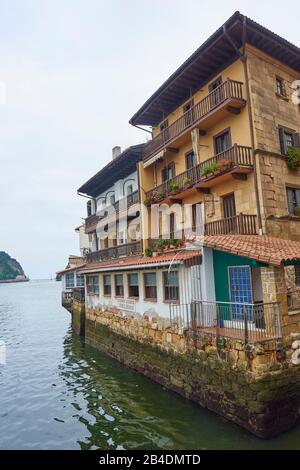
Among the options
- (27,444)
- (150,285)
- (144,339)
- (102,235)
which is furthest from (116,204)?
(27,444)

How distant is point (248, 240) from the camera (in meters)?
11.7

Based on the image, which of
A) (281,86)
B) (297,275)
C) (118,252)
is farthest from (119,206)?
(297,275)

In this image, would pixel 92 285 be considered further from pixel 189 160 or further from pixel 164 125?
pixel 164 125

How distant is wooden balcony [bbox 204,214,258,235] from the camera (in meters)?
13.3

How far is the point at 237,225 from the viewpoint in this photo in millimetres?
13609

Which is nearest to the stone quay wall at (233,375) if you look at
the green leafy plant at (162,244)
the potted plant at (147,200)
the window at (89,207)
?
the green leafy plant at (162,244)

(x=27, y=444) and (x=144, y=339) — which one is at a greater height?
(x=144, y=339)

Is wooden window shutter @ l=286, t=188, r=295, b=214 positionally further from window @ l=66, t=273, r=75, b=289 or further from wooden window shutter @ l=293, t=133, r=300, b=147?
window @ l=66, t=273, r=75, b=289

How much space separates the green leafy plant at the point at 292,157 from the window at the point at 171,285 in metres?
7.23

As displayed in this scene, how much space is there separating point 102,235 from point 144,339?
14809 millimetres

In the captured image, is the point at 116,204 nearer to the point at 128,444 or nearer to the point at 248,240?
the point at 248,240

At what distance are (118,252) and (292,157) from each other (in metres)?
13.2

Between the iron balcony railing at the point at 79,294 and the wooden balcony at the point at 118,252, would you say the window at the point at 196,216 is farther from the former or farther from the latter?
the iron balcony railing at the point at 79,294

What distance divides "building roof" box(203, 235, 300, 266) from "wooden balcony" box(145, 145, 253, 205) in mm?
3054
